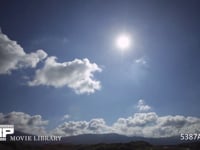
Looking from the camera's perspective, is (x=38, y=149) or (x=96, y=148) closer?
(x=96, y=148)

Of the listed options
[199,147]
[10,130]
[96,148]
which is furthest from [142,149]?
[10,130]

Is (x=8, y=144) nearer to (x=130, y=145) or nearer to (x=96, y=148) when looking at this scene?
(x=96, y=148)

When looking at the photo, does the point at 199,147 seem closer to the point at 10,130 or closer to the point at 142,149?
the point at 142,149

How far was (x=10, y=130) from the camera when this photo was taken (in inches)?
2852

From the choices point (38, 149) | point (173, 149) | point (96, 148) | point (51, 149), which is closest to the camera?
point (173, 149)

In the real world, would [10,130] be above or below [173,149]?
above

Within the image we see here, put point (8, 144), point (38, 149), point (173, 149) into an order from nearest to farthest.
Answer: point (8, 144) → point (173, 149) → point (38, 149)

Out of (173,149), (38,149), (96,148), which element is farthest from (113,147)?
(38,149)

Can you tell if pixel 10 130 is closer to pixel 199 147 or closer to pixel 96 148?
pixel 96 148

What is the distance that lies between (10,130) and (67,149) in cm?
5115

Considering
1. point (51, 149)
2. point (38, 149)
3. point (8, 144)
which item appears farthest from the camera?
point (51, 149)

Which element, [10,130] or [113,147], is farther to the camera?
[113,147]

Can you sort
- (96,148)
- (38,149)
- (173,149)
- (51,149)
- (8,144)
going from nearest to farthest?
(8,144) < (173,149) < (96,148) < (38,149) < (51,149)

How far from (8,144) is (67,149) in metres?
53.5
